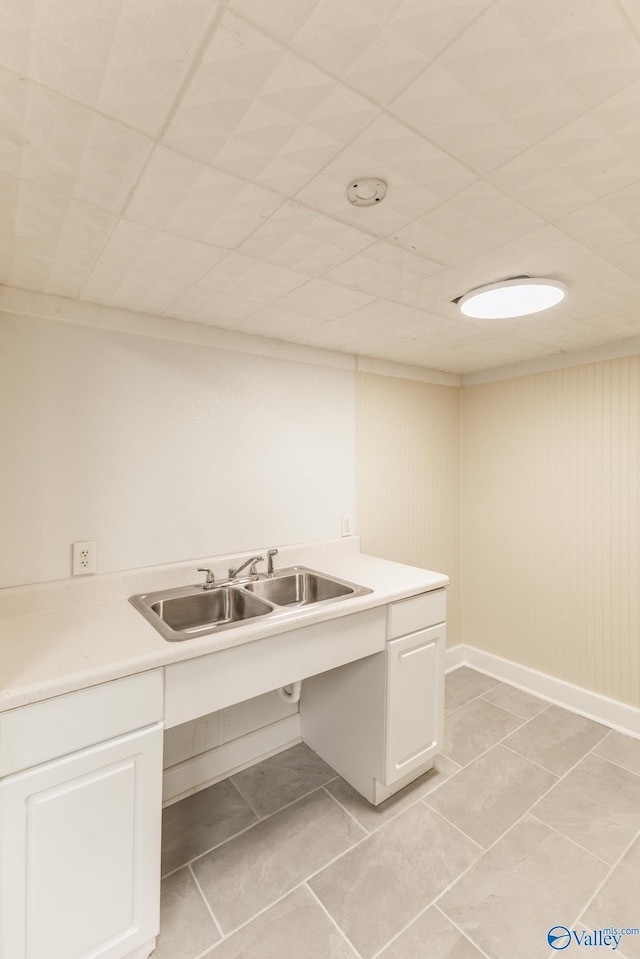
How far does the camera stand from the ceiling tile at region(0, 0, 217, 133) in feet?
2.08

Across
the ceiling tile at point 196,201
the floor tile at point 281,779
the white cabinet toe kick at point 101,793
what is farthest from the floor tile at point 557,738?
the ceiling tile at point 196,201

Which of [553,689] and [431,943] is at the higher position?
[553,689]

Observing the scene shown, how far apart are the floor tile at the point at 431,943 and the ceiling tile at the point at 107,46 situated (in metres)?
2.16

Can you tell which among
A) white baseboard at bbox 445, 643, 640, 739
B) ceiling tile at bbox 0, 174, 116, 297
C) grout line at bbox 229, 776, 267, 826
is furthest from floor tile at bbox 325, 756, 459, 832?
ceiling tile at bbox 0, 174, 116, 297

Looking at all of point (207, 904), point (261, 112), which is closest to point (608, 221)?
point (261, 112)

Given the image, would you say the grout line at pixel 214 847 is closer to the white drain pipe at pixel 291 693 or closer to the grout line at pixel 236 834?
the grout line at pixel 236 834

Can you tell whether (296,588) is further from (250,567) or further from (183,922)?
(183,922)

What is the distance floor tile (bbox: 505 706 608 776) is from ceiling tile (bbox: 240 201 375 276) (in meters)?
2.41

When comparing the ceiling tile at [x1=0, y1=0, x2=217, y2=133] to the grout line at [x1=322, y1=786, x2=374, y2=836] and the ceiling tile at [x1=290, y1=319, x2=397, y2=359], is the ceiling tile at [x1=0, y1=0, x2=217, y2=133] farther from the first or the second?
the grout line at [x1=322, y1=786, x2=374, y2=836]

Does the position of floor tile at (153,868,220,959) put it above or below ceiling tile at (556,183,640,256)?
below

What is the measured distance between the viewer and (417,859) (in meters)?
1.60

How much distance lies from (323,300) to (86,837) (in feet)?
5.96

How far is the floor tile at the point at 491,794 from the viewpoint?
69.9 inches

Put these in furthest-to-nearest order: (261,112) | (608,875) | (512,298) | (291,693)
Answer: (291,693)
(512,298)
(608,875)
(261,112)
